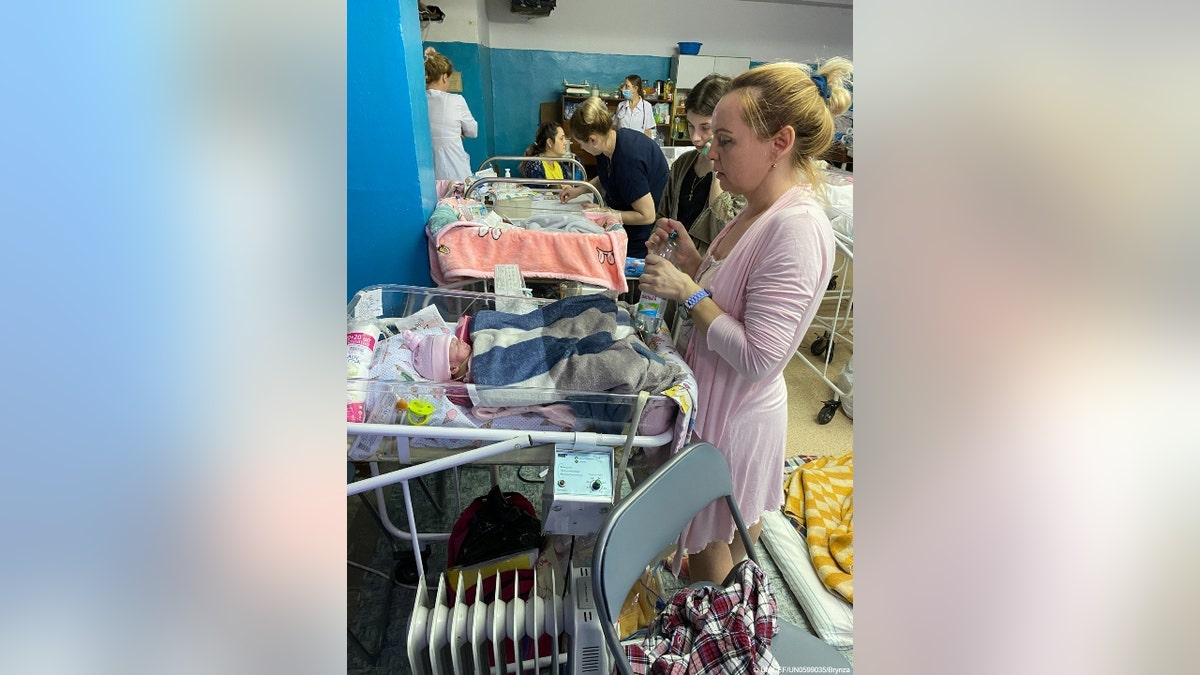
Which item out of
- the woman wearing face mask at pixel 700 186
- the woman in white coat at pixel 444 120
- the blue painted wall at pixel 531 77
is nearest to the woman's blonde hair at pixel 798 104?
the woman wearing face mask at pixel 700 186

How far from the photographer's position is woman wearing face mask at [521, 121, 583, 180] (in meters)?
4.27

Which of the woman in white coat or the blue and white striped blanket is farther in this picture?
the woman in white coat

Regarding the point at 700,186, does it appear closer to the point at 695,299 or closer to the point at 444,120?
the point at 695,299

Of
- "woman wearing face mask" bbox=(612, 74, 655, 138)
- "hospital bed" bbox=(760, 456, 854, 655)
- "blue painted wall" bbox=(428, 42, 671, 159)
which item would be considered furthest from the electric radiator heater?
"blue painted wall" bbox=(428, 42, 671, 159)

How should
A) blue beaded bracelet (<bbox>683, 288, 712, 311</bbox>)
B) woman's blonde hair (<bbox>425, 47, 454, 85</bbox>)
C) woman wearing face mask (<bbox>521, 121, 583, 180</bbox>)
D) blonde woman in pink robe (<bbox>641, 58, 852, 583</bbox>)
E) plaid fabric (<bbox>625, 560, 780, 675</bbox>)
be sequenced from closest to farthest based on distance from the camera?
1. plaid fabric (<bbox>625, 560, 780, 675</bbox>)
2. blonde woman in pink robe (<bbox>641, 58, 852, 583</bbox>)
3. blue beaded bracelet (<bbox>683, 288, 712, 311</bbox>)
4. woman's blonde hair (<bbox>425, 47, 454, 85</bbox>)
5. woman wearing face mask (<bbox>521, 121, 583, 180</bbox>)

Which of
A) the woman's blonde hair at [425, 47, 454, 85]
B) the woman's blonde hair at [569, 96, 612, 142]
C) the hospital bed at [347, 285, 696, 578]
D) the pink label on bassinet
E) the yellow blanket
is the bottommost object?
the yellow blanket

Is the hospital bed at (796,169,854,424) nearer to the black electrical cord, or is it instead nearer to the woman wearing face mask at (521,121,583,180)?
the black electrical cord

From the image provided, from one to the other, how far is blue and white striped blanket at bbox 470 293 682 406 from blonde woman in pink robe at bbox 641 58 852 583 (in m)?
0.15

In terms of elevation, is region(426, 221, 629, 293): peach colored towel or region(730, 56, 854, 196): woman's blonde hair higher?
region(730, 56, 854, 196): woman's blonde hair
